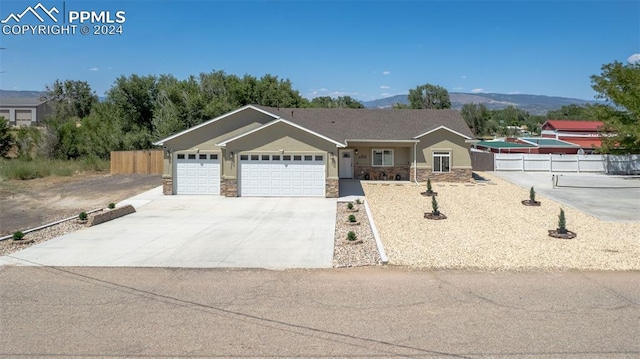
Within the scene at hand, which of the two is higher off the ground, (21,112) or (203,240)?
(21,112)

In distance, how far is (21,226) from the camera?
15.0 metres

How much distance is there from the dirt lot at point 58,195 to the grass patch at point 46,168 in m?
1.14

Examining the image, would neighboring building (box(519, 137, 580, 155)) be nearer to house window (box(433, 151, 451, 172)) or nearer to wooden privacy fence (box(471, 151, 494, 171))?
wooden privacy fence (box(471, 151, 494, 171))

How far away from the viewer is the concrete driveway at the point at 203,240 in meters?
10.8

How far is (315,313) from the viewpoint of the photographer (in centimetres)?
748

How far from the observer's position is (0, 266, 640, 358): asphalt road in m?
6.24

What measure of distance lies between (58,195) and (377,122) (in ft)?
60.3

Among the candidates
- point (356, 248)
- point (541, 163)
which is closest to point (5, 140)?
point (356, 248)

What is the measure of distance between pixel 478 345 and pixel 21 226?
48.4ft

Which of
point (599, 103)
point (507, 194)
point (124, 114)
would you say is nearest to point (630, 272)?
point (507, 194)

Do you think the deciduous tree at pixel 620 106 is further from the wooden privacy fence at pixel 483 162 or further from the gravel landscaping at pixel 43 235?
the gravel landscaping at pixel 43 235

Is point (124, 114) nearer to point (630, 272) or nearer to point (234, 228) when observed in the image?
point (234, 228)

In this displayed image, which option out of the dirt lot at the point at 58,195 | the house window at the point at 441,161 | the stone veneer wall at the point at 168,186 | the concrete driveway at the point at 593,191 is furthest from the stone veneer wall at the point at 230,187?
the concrete driveway at the point at 593,191

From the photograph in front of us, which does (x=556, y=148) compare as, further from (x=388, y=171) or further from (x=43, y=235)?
(x=43, y=235)
